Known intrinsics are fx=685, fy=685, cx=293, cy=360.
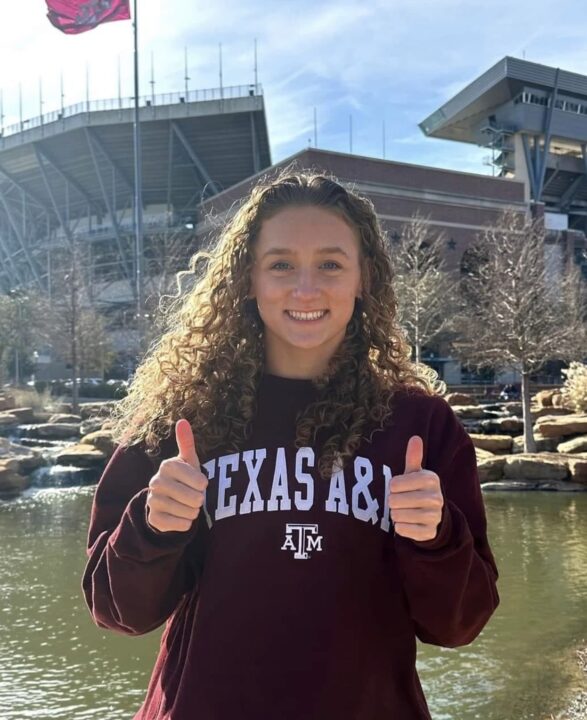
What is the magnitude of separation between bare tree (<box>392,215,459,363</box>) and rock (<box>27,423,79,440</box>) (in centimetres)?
1294

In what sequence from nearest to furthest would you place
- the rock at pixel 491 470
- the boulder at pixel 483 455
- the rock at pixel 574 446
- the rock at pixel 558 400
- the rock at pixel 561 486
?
the rock at pixel 561 486, the rock at pixel 491 470, the boulder at pixel 483 455, the rock at pixel 574 446, the rock at pixel 558 400

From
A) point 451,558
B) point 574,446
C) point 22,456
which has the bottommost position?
point 574,446

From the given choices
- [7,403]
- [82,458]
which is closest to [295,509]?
[82,458]

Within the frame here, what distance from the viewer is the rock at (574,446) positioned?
17.4 meters

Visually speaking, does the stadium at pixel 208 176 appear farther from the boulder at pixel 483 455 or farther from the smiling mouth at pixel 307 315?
the smiling mouth at pixel 307 315

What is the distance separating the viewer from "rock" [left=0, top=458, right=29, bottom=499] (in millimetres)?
15820

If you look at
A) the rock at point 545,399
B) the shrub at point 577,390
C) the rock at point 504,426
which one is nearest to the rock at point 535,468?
the rock at point 504,426

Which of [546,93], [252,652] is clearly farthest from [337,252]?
[546,93]

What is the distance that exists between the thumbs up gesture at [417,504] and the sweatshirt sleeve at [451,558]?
1.6 inches

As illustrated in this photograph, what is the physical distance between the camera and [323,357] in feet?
6.50

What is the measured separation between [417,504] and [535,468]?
602 inches

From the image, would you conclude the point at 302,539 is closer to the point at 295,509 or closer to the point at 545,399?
the point at 295,509

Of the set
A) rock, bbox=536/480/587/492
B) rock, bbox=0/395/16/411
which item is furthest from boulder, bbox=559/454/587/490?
rock, bbox=0/395/16/411

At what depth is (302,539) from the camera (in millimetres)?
1632
